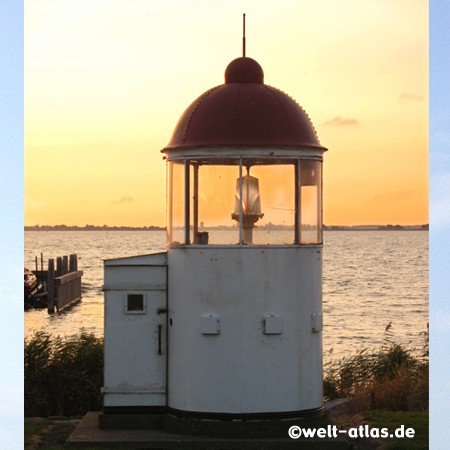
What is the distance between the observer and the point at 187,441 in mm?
11766

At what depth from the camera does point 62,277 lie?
44.1 meters

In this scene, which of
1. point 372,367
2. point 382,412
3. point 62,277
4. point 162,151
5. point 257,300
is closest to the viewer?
point 257,300

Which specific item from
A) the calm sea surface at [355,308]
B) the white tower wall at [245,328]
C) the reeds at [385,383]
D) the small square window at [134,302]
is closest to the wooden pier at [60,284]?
the calm sea surface at [355,308]

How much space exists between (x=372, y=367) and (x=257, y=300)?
6.80m

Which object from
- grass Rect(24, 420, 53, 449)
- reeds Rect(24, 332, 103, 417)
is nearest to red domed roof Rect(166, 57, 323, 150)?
grass Rect(24, 420, 53, 449)

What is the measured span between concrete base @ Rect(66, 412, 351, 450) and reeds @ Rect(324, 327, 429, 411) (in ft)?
8.46

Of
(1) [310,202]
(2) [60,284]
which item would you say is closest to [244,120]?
(1) [310,202]

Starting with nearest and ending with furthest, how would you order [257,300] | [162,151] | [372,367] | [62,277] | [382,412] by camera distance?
[257,300]
[162,151]
[382,412]
[372,367]
[62,277]

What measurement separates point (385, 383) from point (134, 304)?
5.37 metres

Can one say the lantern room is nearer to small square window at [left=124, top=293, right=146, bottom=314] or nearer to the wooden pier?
small square window at [left=124, top=293, right=146, bottom=314]

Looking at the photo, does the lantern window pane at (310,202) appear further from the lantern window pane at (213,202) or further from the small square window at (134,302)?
the small square window at (134,302)

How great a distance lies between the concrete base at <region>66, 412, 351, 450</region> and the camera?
38.3 feet

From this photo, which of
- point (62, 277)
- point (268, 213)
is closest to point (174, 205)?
point (268, 213)

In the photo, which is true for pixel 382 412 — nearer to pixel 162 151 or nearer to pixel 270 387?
pixel 270 387
